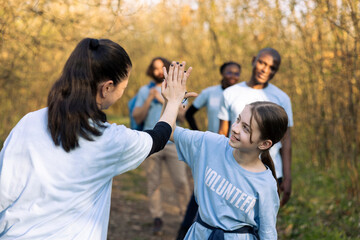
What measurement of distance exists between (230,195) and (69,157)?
911 mm

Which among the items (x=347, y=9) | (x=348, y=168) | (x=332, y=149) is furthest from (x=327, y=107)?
(x=347, y=9)

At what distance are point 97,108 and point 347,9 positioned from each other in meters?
3.86

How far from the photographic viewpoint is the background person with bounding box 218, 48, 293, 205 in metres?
3.44

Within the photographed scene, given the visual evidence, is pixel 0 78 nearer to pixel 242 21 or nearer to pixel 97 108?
pixel 97 108

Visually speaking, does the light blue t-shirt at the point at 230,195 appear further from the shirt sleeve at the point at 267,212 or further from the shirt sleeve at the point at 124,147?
the shirt sleeve at the point at 124,147

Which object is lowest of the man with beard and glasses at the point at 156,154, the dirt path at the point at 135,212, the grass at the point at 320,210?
the dirt path at the point at 135,212

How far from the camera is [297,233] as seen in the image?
4.79m

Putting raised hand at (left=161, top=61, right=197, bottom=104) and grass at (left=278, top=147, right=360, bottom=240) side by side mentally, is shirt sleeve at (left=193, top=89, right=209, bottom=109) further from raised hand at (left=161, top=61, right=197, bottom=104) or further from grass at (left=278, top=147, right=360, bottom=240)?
raised hand at (left=161, top=61, right=197, bottom=104)

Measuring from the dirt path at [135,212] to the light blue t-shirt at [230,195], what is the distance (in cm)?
286

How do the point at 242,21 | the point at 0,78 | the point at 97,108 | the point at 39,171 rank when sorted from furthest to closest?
the point at 242,21
the point at 0,78
the point at 97,108
the point at 39,171

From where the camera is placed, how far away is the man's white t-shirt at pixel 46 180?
1.53 metres

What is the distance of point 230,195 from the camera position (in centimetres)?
211

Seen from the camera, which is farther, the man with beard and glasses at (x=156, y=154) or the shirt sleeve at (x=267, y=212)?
the man with beard and glasses at (x=156, y=154)

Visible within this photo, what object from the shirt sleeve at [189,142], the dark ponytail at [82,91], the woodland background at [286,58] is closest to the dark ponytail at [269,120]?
the shirt sleeve at [189,142]
